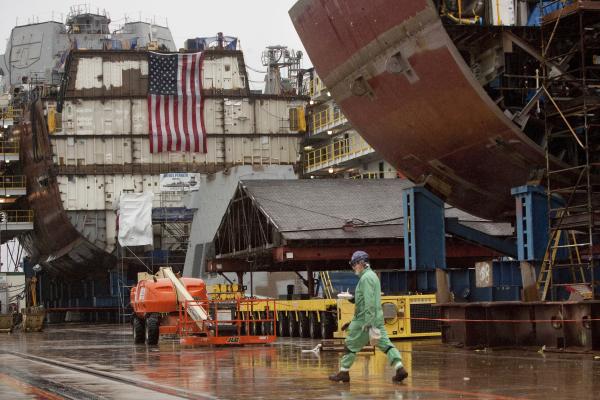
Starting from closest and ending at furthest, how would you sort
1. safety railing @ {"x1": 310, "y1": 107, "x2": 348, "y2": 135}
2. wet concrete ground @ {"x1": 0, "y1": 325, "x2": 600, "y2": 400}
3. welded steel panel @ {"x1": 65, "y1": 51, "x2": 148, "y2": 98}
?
wet concrete ground @ {"x1": 0, "y1": 325, "x2": 600, "y2": 400}, safety railing @ {"x1": 310, "y1": 107, "x2": 348, "y2": 135}, welded steel panel @ {"x1": 65, "y1": 51, "x2": 148, "y2": 98}

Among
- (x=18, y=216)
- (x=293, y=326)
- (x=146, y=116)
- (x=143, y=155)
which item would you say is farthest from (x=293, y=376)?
(x=18, y=216)

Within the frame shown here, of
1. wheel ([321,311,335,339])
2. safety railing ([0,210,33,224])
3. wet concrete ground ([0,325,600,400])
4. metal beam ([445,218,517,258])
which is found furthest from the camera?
safety railing ([0,210,33,224])

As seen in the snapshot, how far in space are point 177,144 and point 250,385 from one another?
193ft

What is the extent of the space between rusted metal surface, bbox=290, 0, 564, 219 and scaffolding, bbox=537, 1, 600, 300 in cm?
87

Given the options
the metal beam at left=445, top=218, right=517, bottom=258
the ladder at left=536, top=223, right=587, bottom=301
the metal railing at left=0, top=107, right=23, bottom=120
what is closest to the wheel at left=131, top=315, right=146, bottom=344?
the metal beam at left=445, top=218, right=517, bottom=258

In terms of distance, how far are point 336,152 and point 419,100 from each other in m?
46.7

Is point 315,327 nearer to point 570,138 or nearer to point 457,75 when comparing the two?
point 570,138

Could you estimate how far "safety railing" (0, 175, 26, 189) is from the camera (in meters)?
79.6

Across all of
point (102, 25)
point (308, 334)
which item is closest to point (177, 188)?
point (102, 25)

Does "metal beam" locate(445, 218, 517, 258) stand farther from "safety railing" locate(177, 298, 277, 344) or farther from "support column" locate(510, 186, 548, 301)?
"safety railing" locate(177, 298, 277, 344)

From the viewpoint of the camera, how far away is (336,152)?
233 ft

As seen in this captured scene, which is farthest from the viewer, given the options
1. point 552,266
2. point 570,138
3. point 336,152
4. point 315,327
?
point 336,152

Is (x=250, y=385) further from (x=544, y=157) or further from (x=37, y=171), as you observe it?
(x=37, y=171)

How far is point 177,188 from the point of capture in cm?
7144
